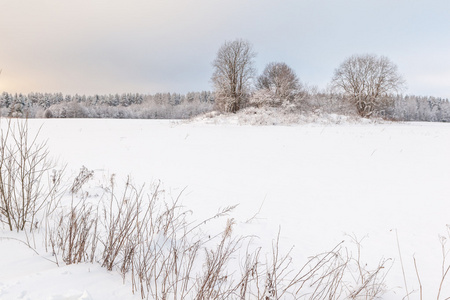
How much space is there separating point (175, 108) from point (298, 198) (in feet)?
257

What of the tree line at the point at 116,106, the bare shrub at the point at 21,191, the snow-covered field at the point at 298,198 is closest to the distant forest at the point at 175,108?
the tree line at the point at 116,106

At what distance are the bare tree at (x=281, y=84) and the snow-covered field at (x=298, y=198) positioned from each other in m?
16.8

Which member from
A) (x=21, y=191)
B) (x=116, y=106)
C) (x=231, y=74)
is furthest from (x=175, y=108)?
(x=21, y=191)

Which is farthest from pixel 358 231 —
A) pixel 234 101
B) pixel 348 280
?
pixel 234 101

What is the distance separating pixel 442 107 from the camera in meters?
74.6

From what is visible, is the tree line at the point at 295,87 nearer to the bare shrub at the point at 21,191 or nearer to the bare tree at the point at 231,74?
the bare tree at the point at 231,74

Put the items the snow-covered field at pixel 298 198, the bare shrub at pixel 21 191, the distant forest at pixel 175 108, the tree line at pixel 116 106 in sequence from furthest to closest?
the tree line at pixel 116 106, the distant forest at pixel 175 108, the bare shrub at pixel 21 191, the snow-covered field at pixel 298 198

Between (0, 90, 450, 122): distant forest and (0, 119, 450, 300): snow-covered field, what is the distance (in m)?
17.3

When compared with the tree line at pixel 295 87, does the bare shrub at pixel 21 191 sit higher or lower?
lower

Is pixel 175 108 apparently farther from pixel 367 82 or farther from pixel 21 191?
pixel 21 191

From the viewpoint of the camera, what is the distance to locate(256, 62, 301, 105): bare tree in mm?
24297

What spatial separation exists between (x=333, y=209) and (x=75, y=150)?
336 inches

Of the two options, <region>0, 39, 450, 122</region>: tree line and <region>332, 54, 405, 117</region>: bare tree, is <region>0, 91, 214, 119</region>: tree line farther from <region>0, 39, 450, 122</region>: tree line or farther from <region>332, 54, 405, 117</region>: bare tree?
<region>332, 54, 405, 117</region>: bare tree

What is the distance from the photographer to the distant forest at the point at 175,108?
99.4 ft
